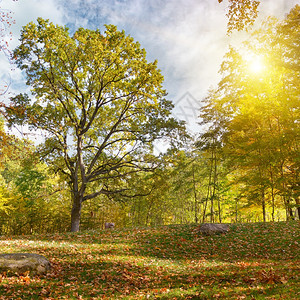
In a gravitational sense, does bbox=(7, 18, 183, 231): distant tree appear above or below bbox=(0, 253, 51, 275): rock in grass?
above

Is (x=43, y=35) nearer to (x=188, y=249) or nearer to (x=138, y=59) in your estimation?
(x=138, y=59)

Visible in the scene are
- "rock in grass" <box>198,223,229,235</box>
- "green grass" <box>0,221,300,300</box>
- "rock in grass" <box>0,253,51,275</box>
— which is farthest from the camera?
"rock in grass" <box>198,223,229,235</box>

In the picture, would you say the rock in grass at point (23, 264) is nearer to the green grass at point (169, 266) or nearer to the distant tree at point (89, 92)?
the green grass at point (169, 266)

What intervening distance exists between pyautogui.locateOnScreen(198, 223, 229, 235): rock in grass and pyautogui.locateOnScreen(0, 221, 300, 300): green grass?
567mm

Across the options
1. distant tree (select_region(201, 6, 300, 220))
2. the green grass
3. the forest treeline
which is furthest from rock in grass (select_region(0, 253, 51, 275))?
distant tree (select_region(201, 6, 300, 220))

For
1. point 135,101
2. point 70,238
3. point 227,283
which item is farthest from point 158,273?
point 135,101

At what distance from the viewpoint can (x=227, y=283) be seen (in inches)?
240

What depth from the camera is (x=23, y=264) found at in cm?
699

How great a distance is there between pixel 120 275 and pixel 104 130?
15115 millimetres

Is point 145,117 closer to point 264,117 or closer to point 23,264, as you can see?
point 264,117

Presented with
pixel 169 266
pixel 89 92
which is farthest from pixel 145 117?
pixel 169 266

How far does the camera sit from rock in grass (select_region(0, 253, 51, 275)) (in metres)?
6.79

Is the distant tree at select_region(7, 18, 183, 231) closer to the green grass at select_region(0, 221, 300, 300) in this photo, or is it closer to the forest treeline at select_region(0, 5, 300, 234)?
the forest treeline at select_region(0, 5, 300, 234)

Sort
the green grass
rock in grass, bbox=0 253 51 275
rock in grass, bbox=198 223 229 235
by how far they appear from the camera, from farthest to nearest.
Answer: rock in grass, bbox=198 223 229 235
rock in grass, bbox=0 253 51 275
the green grass
